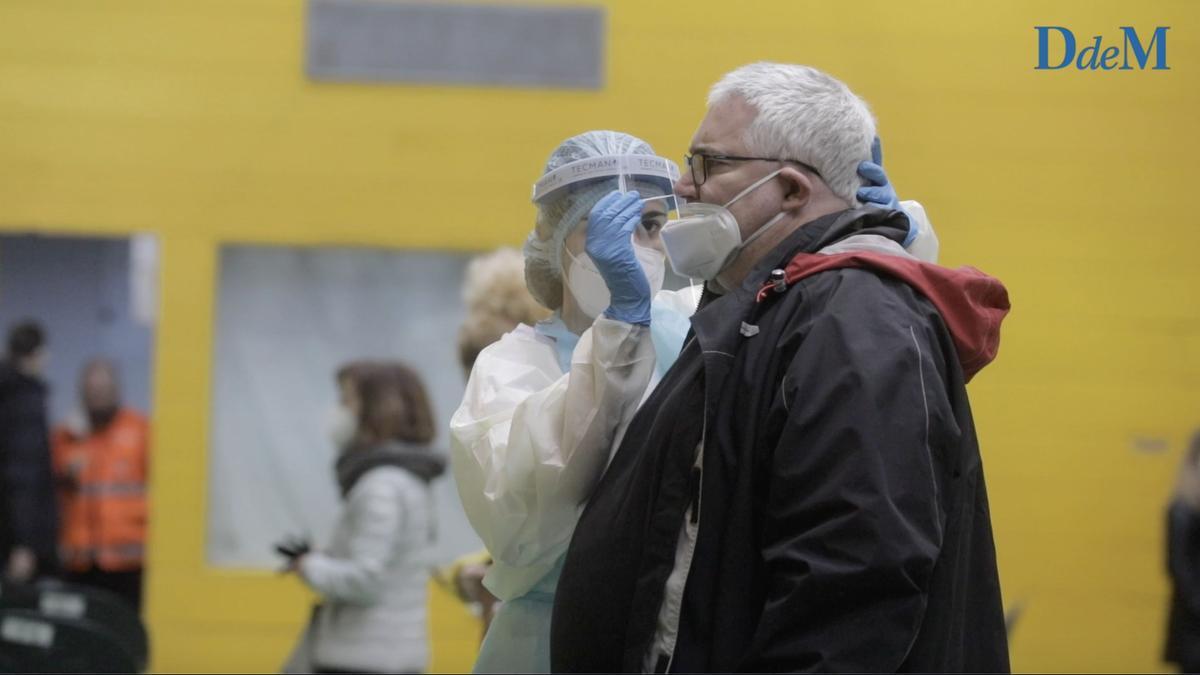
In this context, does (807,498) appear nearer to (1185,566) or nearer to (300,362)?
(1185,566)

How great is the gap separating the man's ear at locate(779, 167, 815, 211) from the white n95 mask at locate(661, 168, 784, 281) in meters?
0.01

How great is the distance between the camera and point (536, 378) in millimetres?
2496

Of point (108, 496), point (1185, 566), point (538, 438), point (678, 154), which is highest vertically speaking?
point (678, 154)

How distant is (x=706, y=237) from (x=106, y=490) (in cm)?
377

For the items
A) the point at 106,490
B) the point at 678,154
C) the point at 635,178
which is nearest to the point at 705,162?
the point at 635,178

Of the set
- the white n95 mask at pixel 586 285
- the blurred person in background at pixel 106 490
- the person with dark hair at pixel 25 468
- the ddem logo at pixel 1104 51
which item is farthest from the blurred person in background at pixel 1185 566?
the person with dark hair at pixel 25 468

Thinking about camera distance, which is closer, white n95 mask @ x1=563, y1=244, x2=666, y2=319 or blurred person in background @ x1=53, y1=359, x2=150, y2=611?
white n95 mask @ x1=563, y1=244, x2=666, y2=319

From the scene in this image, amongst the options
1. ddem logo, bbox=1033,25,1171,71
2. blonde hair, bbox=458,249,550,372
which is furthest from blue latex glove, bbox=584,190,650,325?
ddem logo, bbox=1033,25,1171,71

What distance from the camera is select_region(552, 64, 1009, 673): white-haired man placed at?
5.67ft

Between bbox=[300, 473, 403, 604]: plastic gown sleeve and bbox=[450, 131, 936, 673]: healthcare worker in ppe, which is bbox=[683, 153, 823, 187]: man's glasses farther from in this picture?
bbox=[300, 473, 403, 604]: plastic gown sleeve

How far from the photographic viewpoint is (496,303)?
12.2ft

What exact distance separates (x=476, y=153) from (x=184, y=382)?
1231mm

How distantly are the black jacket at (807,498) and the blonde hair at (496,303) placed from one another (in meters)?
1.66

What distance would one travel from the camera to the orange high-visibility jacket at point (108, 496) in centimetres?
528
